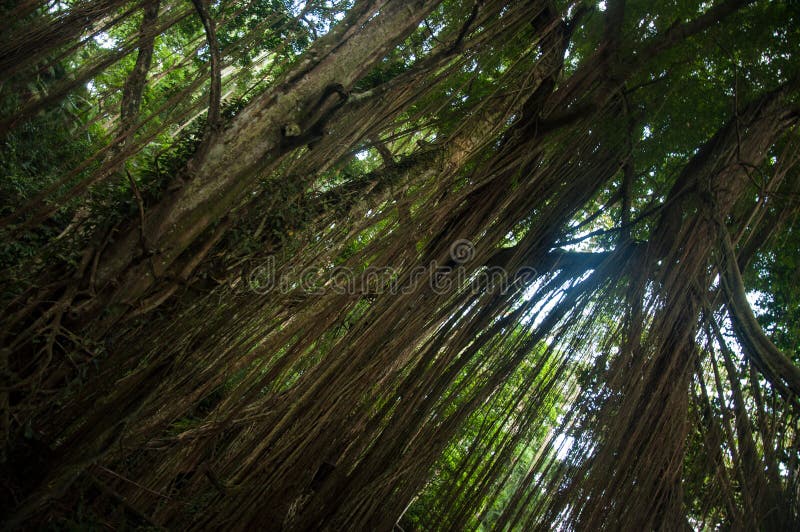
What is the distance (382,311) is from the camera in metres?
2.01

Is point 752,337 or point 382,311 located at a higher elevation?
point 752,337

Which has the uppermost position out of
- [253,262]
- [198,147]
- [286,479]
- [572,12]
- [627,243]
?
[572,12]

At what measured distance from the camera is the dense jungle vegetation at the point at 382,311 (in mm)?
1604

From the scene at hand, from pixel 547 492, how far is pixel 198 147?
1.77 metres

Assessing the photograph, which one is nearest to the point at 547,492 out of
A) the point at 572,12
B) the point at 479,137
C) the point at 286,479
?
the point at 286,479

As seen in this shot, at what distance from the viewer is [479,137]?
8.43 feet

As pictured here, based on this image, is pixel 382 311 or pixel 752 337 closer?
pixel 752 337

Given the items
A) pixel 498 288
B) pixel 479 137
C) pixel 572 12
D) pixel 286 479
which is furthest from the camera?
pixel 572 12

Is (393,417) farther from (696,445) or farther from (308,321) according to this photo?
(696,445)

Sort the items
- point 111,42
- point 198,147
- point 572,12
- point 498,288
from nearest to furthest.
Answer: point 198,147 → point 498,288 → point 572,12 → point 111,42

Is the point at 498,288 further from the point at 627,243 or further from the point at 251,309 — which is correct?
the point at 251,309

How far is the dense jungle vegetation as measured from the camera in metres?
1.60

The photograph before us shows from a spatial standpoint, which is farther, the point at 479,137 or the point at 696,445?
the point at 479,137

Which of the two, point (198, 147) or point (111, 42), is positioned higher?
point (111, 42)
